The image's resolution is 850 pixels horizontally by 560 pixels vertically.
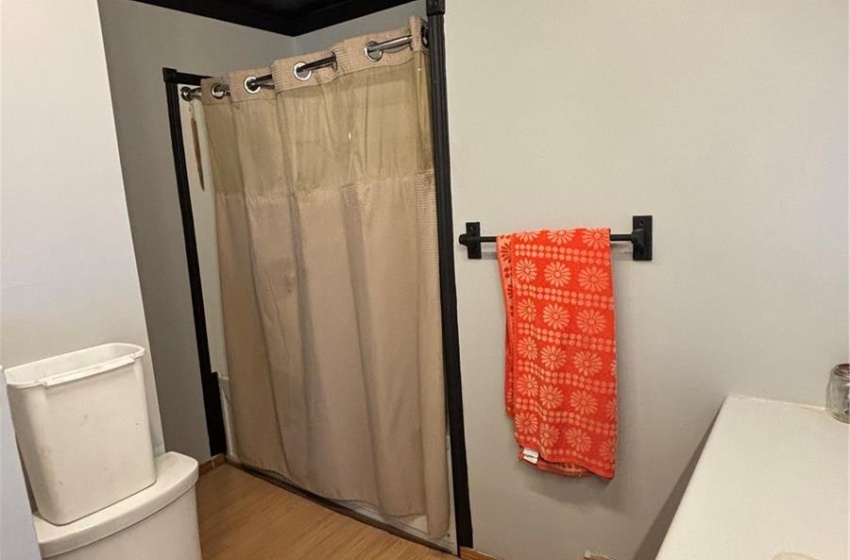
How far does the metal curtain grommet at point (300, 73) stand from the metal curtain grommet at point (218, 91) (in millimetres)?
483

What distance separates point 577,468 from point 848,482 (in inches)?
29.4

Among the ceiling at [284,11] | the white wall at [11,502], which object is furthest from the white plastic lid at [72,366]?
the ceiling at [284,11]

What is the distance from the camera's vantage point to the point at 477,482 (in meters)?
1.94

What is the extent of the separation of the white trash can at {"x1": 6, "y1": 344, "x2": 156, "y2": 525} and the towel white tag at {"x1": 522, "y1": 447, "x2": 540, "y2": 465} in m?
1.13

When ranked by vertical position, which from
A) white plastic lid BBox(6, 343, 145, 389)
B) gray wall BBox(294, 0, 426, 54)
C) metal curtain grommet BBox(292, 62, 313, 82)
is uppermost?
gray wall BBox(294, 0, 426, 54)

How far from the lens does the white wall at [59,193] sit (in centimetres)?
145

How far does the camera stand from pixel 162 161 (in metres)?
2.52

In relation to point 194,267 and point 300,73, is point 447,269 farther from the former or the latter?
point 194,267

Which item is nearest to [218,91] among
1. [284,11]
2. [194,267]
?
[284,11]

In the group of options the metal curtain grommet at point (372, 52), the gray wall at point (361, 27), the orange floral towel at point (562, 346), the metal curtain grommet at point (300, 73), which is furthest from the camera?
the gray wall at point (361, 27)

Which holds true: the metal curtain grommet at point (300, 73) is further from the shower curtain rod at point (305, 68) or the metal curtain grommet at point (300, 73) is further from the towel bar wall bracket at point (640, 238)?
the towel bar wall bracket at point (640, 238)

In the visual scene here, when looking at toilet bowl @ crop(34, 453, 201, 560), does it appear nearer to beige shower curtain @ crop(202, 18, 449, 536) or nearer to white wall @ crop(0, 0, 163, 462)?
white wall @ crop(0, 0, 163, 462)

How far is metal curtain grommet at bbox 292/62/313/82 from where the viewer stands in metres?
2.04

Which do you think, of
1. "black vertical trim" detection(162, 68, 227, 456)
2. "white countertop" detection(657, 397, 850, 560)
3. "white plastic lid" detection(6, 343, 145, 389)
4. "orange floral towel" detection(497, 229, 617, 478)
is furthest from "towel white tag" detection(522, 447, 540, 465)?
"black vertical trim" detection(162, 68, 227, 456)
